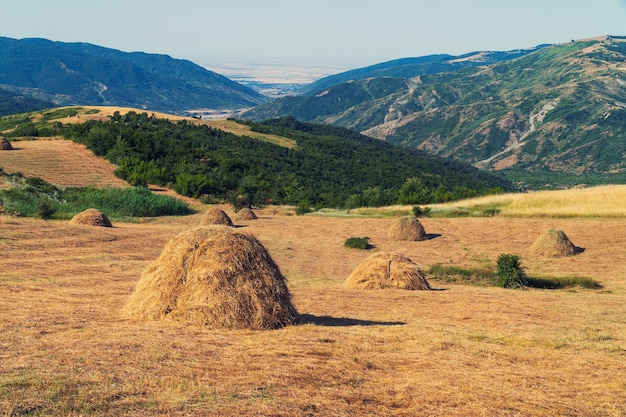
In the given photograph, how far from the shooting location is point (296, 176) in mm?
108812

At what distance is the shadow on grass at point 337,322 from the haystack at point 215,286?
110 cm

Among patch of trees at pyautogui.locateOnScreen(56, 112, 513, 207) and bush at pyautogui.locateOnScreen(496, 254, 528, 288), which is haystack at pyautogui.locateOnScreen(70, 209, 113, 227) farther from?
bush at pyautogui.locateOnScreen(496, 254, 528, 288)

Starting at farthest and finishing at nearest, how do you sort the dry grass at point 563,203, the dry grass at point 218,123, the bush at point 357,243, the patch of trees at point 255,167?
the dry grass at point 218,123 → the patch of trees at point 255,167 → the dry grass at point 563,203 → the bush at point 357,243

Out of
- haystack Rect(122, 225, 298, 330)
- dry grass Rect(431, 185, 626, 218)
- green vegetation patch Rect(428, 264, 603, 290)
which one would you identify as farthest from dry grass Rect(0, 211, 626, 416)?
dry grass Rect(431, 185, 626, 218)

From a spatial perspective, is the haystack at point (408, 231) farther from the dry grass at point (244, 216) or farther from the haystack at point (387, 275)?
the haystack at point (387, 275)

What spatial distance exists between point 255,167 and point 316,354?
278 ft

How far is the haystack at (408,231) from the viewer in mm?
42531

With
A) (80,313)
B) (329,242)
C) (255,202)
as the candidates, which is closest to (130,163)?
(255,202)

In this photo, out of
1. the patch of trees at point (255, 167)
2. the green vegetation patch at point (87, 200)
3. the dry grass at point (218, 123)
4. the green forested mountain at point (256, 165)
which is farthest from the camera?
the dry grass at point (218, 123)

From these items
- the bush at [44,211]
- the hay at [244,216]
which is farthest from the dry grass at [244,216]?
the bush at [44,211]

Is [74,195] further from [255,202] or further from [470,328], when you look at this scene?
[470,328]

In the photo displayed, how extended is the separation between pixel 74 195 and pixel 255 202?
20664 millimetres

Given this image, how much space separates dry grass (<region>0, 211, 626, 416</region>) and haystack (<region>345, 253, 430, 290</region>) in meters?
1.29

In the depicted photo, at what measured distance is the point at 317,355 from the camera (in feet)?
37.0
